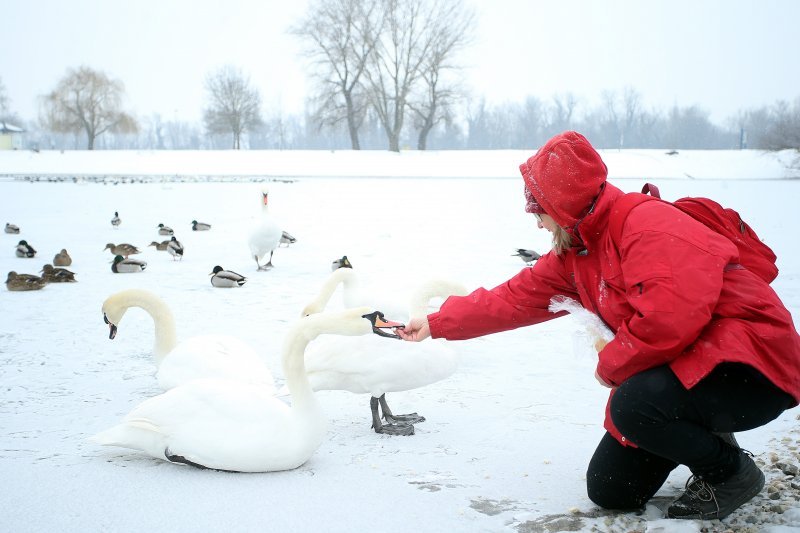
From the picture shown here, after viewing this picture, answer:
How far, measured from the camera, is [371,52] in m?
43.6

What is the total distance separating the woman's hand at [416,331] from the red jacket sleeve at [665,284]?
973 mm

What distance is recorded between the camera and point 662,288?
7.25 feet

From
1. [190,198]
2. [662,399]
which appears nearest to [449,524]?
[662,399]

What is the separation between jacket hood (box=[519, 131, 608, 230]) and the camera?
2484mm

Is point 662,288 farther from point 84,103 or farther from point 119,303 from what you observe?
point 84,103

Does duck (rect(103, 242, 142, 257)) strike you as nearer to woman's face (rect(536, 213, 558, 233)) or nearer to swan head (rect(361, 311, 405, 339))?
swan head (rect(361, 311, 405, 339))

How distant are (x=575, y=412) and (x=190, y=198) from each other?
697 inches

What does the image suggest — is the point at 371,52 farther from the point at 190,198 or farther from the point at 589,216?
the point at 589,216

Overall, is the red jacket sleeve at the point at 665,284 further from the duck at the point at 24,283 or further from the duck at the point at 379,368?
the duck at the point at 24,283

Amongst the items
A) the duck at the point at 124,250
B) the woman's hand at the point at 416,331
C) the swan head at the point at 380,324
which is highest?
the swan head at the point at 380,324

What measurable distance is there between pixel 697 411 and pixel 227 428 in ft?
6.03

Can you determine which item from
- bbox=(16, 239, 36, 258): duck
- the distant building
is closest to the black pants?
bbox=(16, 239, 36, 258): duck

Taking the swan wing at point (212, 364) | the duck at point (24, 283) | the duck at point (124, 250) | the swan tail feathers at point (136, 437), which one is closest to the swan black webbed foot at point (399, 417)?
the swan wing at point (212, 364)

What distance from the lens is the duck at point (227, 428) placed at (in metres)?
2.95
